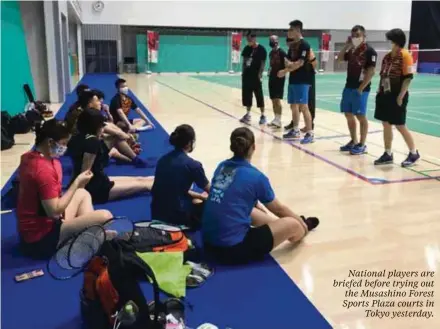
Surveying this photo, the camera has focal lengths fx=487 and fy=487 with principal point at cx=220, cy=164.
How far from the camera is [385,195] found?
19.1 feet

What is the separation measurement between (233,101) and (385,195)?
10637 mm

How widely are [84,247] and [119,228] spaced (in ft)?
1.19

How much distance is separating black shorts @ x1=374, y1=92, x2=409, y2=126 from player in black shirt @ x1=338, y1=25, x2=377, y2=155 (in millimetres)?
588

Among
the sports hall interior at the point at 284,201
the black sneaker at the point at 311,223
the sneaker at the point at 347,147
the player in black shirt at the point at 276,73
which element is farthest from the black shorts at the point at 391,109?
the player in black shirt at the point at 276,73

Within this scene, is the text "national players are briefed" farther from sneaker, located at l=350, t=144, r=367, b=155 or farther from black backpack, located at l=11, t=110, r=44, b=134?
black backpack, located at l=11, t=110, r=44, b=134

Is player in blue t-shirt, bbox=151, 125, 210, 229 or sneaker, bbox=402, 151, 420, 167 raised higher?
player in blue t-shirt, bbox=151, 125, 210, 229

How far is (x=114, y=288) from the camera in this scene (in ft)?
9.16

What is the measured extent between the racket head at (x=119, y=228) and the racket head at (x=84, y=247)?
0.38 ft

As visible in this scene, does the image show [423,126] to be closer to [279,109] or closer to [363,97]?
[279,109]

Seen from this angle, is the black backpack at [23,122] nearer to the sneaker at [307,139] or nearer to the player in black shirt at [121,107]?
the player in black shirt at [121,107]

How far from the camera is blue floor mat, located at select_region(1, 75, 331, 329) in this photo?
10.3 feet

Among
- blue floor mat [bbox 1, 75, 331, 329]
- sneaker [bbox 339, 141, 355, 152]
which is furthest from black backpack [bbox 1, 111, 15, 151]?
sneaker [bbox 339, 141, 355, 152]

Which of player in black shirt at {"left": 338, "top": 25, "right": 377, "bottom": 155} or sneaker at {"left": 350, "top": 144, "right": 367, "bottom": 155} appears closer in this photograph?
player in black shirt at {"left": 338, "top": 25, "right": 377, "bottom": 155}

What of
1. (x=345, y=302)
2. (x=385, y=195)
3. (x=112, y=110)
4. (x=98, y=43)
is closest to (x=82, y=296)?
(x=345, y=302)
